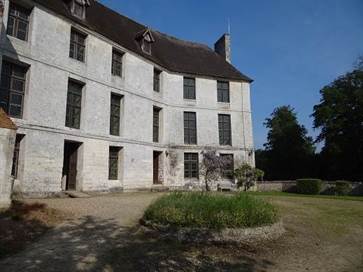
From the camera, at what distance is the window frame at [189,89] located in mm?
23688

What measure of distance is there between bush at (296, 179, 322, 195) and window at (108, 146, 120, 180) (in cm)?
1431

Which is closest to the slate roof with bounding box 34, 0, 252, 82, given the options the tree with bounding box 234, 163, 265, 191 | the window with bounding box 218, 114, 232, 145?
the window with bounding box 218, 114, 232, 145

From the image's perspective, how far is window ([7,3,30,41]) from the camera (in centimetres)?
1380

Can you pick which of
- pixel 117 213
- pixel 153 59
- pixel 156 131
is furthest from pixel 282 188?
pixel 117 213

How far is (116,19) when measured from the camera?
73.3 feet

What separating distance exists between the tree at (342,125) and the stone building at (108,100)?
1411cm

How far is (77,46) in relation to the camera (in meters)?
16.8

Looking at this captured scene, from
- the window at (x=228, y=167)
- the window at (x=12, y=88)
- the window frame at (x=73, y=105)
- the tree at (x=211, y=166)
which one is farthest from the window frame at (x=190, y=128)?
the window at (x=12, y=88)

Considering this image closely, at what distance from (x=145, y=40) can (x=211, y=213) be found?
17091 mm

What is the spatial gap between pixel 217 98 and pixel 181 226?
58.2 ft

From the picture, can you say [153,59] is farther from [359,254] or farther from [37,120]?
[359,254]

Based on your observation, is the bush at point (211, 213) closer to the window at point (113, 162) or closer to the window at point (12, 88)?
the window at point (12, 88)

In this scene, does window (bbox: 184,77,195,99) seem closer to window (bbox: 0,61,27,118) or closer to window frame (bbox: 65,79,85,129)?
window frame (bbox: 65,79,85,129)

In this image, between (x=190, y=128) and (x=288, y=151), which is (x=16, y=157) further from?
(x=288, y=151)
